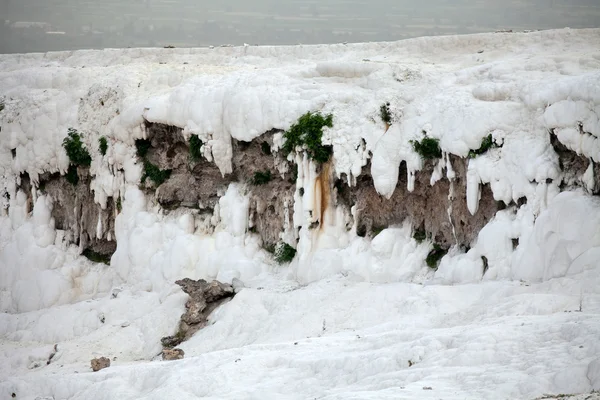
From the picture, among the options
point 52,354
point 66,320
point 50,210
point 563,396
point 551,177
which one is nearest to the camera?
point 563,396

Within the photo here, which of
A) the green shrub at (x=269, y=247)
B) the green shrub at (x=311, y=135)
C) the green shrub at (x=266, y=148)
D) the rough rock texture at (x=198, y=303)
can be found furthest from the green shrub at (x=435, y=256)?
the green shrub at (x=266, y=148)

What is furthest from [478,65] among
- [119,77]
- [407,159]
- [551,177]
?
[119,77]

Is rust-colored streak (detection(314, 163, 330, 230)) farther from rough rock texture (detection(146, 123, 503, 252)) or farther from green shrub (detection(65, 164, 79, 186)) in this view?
green shrub (detection(65, 164, 79, 186))

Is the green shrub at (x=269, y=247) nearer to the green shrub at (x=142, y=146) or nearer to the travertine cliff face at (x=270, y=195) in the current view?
the travertine cliff face at (x=270, y=195)

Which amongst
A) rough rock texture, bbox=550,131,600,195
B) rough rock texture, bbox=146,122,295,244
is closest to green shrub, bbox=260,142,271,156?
rough rock texture, bbox=146,122,295,244

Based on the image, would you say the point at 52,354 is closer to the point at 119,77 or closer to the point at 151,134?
the point at 151,134
